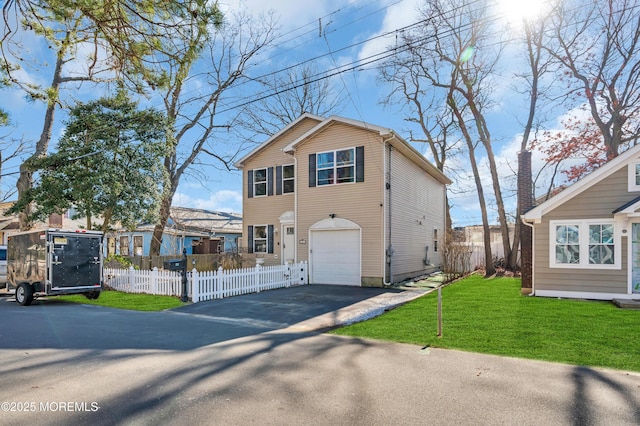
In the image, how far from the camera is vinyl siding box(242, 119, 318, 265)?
18.1 meters

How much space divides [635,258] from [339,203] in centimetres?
935

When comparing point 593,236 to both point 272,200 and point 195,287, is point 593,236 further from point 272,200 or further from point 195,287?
point 272,200

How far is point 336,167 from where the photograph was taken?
1584 cm

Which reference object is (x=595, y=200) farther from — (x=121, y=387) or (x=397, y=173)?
(x=121, y=387)

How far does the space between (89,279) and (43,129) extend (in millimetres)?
9645

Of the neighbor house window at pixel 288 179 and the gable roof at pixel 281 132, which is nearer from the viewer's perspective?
the gable roof at pixel 281 132

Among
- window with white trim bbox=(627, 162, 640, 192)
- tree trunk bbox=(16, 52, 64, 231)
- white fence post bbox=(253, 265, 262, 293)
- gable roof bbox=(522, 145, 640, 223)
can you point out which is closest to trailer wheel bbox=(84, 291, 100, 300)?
white fence post bbox=(253, 265, 262, 293)

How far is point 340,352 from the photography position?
597cm

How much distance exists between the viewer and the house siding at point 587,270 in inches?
417

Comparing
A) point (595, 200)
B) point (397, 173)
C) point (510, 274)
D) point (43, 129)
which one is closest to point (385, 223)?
point (397, 173)

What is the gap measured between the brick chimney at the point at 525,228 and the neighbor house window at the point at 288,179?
9.34 meters

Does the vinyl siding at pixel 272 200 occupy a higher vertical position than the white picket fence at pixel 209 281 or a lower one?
higher

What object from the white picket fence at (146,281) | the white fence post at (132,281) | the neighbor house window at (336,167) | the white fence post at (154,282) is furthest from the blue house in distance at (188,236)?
the white fence post at (154,282)

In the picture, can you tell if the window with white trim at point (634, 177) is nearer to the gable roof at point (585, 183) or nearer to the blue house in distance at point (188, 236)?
the gable roof at point (585, 183)
